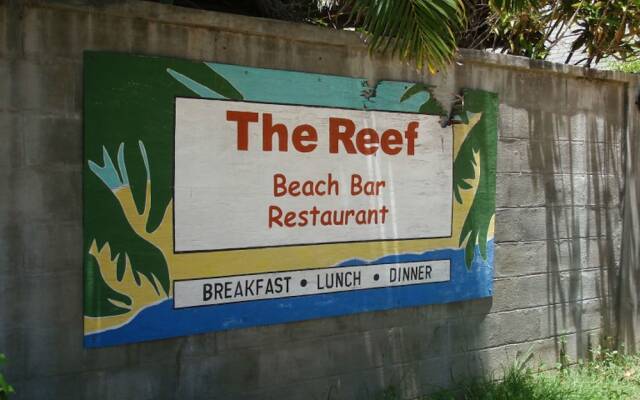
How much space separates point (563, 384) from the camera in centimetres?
558

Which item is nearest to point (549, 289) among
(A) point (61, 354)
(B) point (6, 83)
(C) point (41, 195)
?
(A) point (61, 354)

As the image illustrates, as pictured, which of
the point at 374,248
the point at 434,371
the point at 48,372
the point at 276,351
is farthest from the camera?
the point at 434,371

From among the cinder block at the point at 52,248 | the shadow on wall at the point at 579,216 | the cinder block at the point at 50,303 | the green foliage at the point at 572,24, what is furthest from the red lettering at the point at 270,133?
the green foliage at the point at 572,24

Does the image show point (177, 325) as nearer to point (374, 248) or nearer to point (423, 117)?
point (374, 248)

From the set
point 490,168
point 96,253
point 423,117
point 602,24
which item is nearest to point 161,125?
point 96,253

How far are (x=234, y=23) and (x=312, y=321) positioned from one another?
180 centimetres

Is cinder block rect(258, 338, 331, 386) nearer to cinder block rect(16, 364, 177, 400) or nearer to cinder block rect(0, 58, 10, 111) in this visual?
cinder block rect(16, 364, 177, 400)

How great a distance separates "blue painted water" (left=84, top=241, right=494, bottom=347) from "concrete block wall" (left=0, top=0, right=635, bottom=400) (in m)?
0.06

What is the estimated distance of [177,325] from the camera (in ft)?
13.3

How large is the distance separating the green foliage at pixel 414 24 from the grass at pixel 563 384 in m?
2.18

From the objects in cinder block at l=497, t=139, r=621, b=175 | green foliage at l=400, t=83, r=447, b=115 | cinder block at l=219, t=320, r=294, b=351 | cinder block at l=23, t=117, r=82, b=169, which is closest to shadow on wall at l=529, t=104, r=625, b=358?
cinder block at l=497, t=139, r=621, b=175

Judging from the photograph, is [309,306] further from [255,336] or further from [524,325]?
[524,325]

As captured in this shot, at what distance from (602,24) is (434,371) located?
3342 millimetres

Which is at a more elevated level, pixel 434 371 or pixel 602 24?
pixel 602 24
